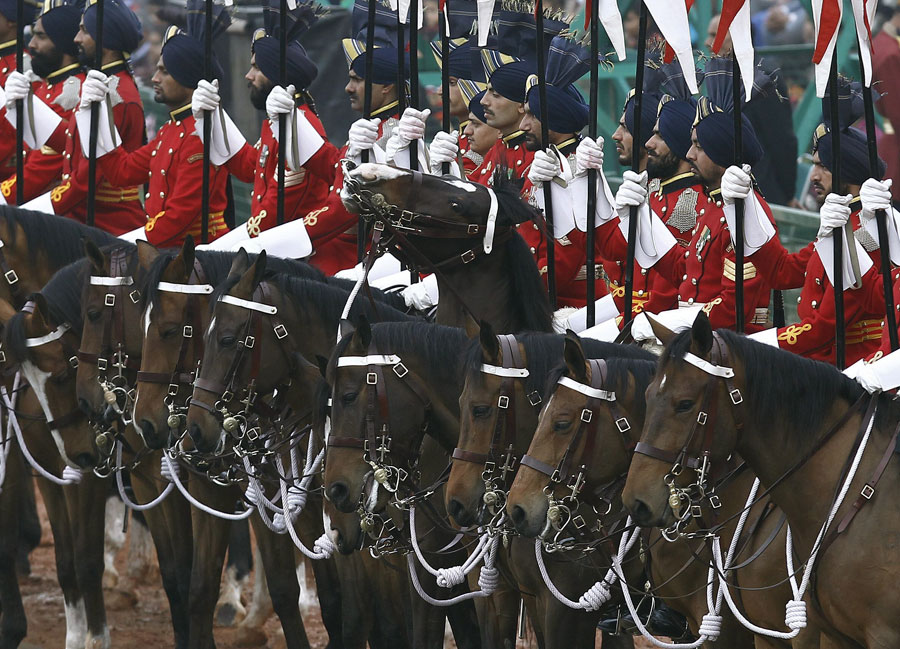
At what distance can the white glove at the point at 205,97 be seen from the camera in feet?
32.0

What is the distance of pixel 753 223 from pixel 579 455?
228 cm

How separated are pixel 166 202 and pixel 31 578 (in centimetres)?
351

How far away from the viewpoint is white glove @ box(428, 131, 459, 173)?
332 inches

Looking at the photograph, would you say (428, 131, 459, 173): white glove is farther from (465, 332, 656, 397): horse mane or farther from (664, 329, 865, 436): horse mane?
(664, 329, 865, 436): horse mane

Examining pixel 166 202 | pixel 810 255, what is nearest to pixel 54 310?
pixel 166 202

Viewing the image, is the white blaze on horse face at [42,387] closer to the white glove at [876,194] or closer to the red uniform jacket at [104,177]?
the red uniform jacket at [104,177]

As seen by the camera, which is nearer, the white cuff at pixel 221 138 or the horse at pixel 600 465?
the horse at pixel 600 465

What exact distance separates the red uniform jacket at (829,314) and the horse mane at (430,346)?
72.0 inches

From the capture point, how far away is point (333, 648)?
8.52 metres

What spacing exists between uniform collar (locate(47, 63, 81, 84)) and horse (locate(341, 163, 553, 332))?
5.39 m

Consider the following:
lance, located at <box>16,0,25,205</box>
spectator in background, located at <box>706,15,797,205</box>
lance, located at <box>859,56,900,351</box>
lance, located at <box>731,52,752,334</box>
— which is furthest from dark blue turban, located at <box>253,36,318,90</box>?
lance, located at <box>859,56,900,351</box>

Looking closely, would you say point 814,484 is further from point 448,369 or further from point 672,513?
point 448,369

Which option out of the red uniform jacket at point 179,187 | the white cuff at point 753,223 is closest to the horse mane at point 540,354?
the white cuff at point 753,223

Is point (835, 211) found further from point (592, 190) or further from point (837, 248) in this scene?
point (592, 190)
